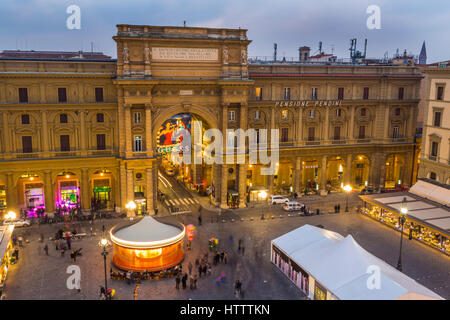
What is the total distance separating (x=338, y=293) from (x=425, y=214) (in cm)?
1951

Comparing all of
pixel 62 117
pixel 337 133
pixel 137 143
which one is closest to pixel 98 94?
pixel 62 117

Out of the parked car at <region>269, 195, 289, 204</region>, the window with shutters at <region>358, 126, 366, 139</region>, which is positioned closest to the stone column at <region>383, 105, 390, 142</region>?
the window with shutters at <region>358, 126, 366, 139</region>

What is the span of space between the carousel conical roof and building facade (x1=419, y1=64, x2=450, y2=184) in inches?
1227

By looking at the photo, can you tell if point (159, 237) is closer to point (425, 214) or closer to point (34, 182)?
point (34, 182)

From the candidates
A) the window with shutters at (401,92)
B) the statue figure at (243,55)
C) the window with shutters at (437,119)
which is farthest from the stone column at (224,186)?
the window with shutters at (401,92)

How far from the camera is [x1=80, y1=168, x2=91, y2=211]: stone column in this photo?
46594 mm

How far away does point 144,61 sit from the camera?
146 ft

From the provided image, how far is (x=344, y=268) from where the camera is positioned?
89.5ft

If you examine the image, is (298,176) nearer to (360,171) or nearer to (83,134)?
(360,171)

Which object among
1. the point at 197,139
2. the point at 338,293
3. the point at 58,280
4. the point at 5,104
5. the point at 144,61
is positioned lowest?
the point at 58,280

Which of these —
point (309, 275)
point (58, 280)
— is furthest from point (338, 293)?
point (58, 280)

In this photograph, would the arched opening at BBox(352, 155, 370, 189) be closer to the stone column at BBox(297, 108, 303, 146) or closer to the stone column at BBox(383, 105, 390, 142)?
the stone column at BBox(383, 105, 390, 142)

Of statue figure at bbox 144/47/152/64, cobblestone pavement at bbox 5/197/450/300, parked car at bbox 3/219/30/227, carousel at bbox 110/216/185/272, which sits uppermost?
statue figure at bbox 144/47/152/64

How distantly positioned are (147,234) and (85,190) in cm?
1656
